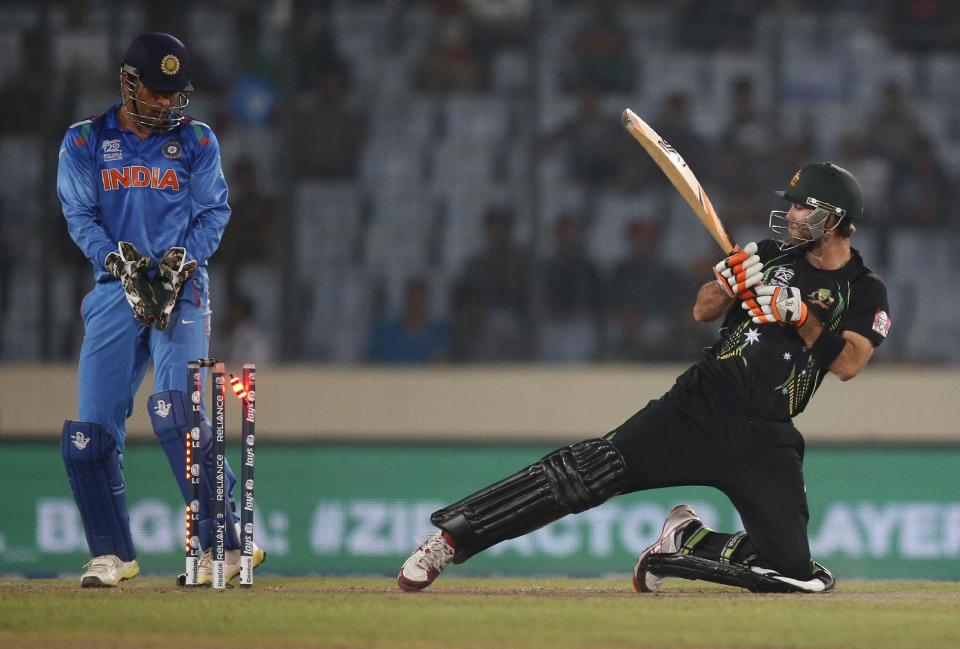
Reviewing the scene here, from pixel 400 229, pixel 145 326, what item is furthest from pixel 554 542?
pixel 145 326

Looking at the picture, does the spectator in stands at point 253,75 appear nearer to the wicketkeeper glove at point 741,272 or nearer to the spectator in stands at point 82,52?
the spectator in stands at point 82,52

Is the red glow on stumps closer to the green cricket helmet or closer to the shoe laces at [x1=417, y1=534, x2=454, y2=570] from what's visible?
the shoe laces at [x1=417, y1=534, x2=454, y2=570]

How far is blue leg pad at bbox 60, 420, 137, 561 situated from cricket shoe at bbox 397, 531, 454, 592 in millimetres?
1029

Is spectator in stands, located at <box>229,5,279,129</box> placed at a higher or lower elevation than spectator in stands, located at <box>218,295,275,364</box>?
higher

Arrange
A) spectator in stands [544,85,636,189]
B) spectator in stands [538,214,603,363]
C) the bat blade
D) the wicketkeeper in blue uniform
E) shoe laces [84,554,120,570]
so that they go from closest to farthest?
1. the wicketkeeper in blue uniform
2. shoe laces [84,554,120,570]
3. the bat blade
4. spectator in stands [538,214,603,363]
5. spectator in stands [544,85,636,189]

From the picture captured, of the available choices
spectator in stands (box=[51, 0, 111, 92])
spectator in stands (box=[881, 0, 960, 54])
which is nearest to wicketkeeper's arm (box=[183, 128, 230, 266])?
spectator in stands (box=[51, 0, 111, 92])

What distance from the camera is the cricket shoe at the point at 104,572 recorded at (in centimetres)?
560

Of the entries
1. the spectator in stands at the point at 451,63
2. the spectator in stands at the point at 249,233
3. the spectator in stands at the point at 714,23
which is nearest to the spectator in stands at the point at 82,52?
the spectator in stands at the point at 249,233

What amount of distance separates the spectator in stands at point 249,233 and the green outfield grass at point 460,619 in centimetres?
368

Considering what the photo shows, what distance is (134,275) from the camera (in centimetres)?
536

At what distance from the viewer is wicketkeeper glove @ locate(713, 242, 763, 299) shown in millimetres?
5438

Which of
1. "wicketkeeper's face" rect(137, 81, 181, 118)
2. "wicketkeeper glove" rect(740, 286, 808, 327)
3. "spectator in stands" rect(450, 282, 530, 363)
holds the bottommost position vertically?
"spectator in stands" rect(450, 282, 530, 363)

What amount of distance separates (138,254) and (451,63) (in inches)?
176

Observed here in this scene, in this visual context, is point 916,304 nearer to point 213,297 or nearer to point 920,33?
point 920,33
